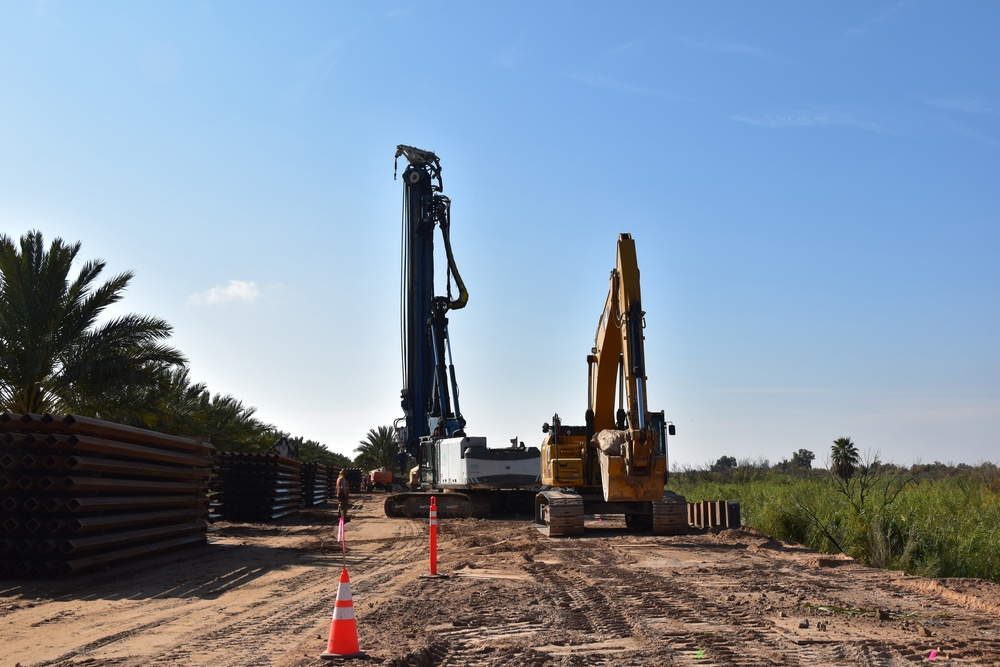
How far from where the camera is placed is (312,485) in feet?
136

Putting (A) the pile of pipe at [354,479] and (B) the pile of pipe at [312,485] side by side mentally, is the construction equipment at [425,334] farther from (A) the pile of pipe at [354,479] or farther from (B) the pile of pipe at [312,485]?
(A) the pile of pipe at [354,479]

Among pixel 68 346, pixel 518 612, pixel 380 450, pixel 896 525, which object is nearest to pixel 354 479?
pixel 380 450

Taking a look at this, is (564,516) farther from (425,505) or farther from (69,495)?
(425,505)

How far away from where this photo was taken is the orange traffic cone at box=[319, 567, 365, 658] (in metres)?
6.61

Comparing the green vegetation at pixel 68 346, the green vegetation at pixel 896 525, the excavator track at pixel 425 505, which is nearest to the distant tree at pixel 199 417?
the green vegetation at pixel 68 346

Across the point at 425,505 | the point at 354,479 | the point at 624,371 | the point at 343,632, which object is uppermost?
the point at 624,371

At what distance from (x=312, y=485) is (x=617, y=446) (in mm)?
25780

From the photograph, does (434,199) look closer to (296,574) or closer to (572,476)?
(572,476)

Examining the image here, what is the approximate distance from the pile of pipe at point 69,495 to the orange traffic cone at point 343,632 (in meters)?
7.27

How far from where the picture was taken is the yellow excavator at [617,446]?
1825cm

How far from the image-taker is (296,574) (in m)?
13.0

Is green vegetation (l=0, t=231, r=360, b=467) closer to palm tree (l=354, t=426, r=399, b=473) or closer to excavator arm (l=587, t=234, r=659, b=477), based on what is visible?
excavator arm (l=587, t=234, r=659, b=477)

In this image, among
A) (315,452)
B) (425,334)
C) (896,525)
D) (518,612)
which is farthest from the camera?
(315,452)

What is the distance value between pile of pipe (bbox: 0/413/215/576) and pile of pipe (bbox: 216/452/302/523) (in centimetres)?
1142
